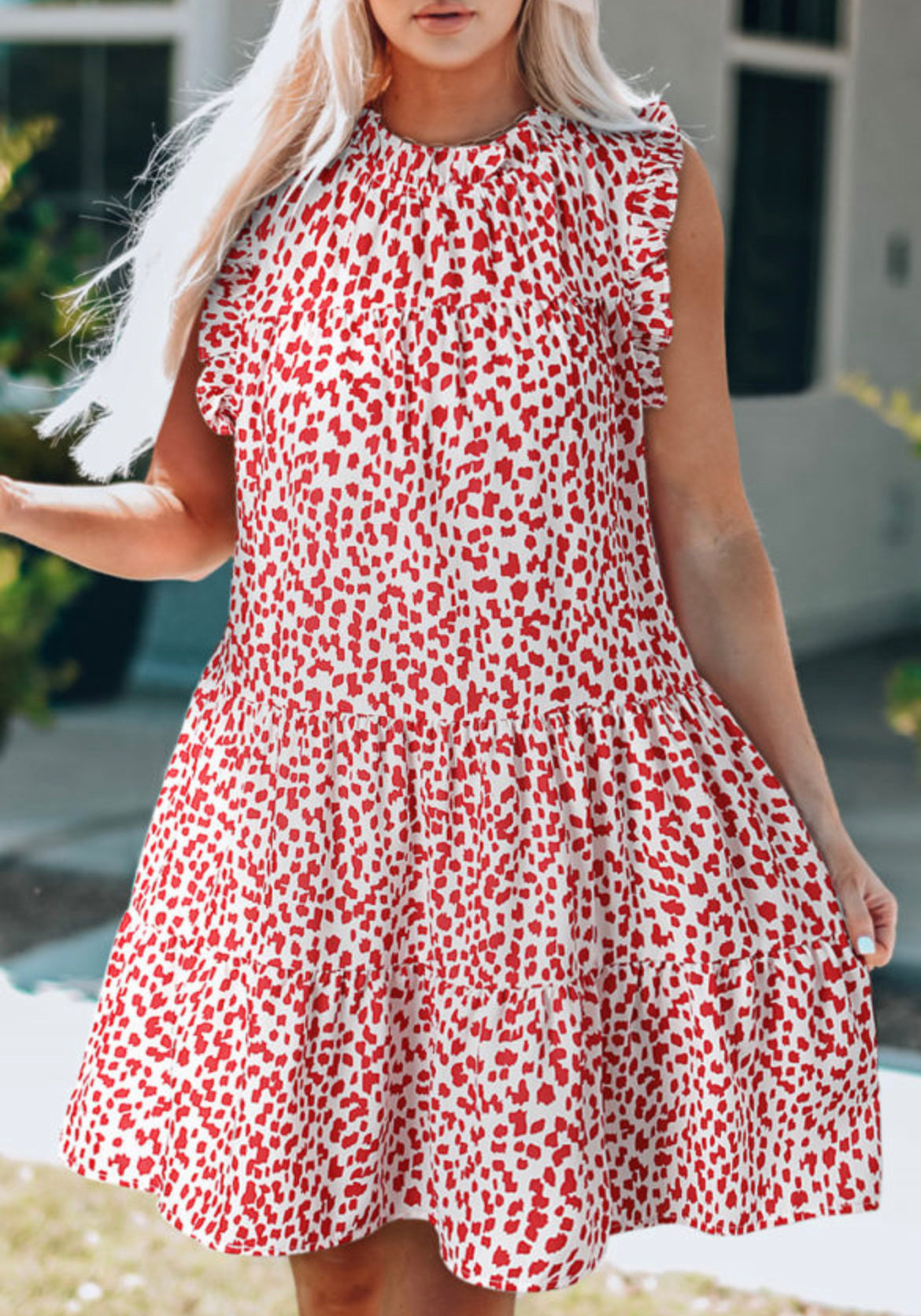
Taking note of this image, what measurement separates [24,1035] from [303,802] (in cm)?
263

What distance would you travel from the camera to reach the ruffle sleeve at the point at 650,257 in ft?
6.52

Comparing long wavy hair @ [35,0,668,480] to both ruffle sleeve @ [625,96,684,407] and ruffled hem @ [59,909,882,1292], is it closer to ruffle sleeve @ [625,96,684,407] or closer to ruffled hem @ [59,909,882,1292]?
ruffle sleeve @ [625,96,684,407]

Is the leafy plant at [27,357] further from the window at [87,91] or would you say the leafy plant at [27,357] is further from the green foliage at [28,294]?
the window at [87,91]

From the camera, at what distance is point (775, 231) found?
9148 millimetres

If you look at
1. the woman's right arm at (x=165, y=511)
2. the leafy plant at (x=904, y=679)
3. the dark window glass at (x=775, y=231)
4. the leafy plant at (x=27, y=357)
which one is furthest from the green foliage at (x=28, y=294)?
the woman's right arm at (x=165, y=511)

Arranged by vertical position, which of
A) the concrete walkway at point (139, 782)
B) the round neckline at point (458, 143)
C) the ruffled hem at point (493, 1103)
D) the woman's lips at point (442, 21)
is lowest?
the concrete walkway at point (139, 782)

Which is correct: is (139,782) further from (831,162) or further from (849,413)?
(831,162)

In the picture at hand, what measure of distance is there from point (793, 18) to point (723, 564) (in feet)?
24.8

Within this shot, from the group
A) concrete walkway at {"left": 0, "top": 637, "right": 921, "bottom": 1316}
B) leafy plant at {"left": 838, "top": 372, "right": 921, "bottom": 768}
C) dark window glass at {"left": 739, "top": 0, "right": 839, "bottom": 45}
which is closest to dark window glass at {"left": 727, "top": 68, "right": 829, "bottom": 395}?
dark window glass at {"left": 739, "top": 0, "right": 839, "bottom": 45}

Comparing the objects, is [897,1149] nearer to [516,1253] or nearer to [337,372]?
[516,1253]

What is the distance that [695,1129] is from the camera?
1931 millimetres

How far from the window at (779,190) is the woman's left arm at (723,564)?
674 cm

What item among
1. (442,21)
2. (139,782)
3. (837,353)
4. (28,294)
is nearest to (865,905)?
(442,21)

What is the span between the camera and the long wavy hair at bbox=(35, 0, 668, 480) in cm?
201
